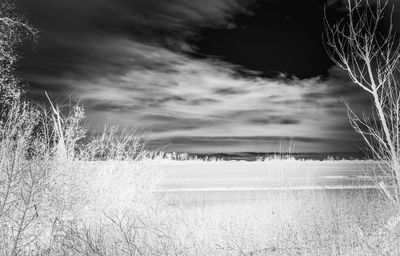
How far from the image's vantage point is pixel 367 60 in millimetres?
7371

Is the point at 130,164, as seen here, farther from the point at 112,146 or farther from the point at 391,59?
the point at 391,59

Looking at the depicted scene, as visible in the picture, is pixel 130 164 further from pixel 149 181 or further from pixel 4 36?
pixel 4 36

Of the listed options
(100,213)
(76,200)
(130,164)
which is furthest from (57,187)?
(130,164)

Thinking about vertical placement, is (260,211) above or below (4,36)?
below

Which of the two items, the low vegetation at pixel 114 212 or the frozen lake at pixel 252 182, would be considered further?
the frozen lake at pixel 252 182

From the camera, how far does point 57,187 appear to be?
10.1 meters

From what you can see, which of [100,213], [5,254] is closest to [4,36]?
[100,213]

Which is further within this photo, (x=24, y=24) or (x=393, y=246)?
(x=24, y=24)

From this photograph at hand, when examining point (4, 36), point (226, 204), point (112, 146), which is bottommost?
point (226, 204)

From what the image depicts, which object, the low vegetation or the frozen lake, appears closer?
the low vegetation

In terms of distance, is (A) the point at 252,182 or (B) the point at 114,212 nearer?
(B) the point at 114,212

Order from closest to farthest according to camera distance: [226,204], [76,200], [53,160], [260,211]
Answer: [76,200], [53,160], [260,211], [226,204]

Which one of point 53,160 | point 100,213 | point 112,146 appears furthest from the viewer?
point 112,146

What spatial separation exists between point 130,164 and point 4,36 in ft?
20.2
